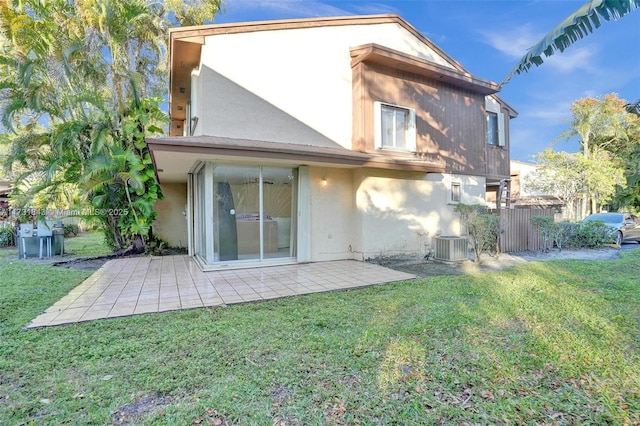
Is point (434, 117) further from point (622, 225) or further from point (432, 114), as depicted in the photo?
point (622, 225)

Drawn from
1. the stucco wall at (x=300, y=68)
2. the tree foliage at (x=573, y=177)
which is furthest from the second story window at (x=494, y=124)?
the tree foliage at (x=573, y=177)

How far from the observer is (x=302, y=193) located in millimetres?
9281

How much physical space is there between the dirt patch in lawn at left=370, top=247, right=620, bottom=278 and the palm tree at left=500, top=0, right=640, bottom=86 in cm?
518

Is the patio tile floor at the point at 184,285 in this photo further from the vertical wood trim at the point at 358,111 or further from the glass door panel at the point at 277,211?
the vertical wood trim at the point at 358,111

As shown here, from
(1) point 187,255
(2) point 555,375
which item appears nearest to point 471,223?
(2) point 555,375

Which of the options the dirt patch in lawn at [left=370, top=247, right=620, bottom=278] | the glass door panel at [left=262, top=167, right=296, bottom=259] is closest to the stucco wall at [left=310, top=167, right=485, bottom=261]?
the dirt patch in lawn at [left=370, top=247, right=620, bottom=278]

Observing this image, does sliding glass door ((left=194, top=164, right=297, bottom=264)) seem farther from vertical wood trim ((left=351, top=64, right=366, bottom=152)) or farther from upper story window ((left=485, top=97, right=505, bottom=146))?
upper story window ((left=485, top=97, right=505, bottom=146))

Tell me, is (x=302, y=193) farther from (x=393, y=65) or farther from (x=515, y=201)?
(x=515, y=201)

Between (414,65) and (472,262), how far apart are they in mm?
6510

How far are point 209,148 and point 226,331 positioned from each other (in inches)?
165

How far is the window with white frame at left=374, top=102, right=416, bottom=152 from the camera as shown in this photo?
10.2 m

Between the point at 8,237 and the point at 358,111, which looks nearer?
the point at 358,111

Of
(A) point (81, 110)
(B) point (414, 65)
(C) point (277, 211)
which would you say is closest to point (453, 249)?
(C) point (277, 211)

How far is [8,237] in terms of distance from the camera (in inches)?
575
